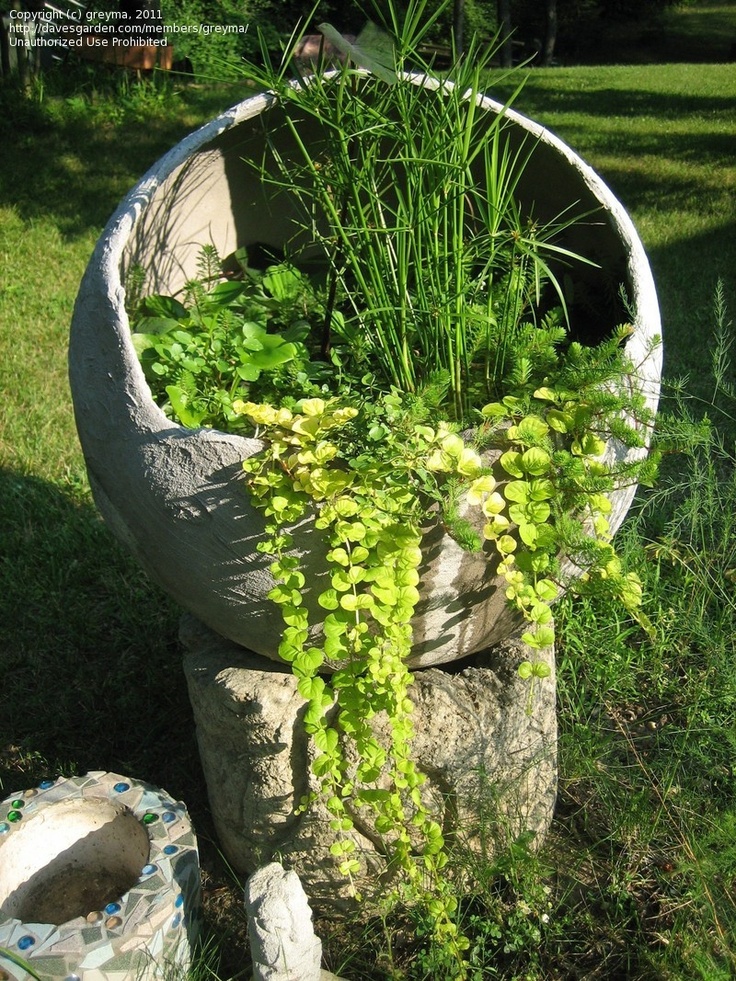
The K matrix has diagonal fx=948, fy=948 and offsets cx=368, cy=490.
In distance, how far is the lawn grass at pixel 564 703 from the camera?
1802 mm

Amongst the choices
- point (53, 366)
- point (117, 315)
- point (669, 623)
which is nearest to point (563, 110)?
point (53, 366)

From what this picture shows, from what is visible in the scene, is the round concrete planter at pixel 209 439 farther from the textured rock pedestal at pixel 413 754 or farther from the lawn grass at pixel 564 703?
the lawn grass at pixel 564 703

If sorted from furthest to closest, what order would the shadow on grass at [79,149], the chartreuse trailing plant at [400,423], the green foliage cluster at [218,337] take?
the shadow on grass at [79,149]
the green foliage cluster at [218,337]
the chartreuse trailing plant at [400,423]

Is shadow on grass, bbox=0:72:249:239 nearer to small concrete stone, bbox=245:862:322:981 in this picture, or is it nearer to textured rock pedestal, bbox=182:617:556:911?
textured rock pedestal, bbox=182:617:556:911

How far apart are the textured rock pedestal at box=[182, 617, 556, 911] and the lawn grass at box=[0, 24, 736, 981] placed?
4.5 inches

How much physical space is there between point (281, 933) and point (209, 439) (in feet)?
2.61

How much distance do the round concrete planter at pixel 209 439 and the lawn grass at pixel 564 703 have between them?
406 millimetres

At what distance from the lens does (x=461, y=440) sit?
4.83ft

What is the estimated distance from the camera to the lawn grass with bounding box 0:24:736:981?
1.80 meters

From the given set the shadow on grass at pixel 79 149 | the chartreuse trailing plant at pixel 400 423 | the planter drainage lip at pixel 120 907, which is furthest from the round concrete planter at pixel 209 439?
the shadow on grass at pixel 79 149

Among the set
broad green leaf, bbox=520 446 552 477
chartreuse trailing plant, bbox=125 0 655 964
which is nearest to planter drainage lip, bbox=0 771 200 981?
chartreuse trailing plant, bbox=125 0 655 964

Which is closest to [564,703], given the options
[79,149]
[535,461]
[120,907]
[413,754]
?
[413,754]

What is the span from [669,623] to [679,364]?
187cm

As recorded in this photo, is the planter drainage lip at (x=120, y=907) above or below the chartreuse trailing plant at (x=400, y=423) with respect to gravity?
below
